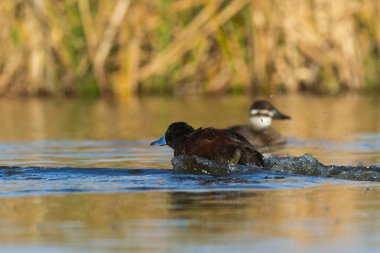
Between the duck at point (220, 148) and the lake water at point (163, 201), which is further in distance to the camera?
the duck at point (220, 148)

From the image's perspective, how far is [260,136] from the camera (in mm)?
11695

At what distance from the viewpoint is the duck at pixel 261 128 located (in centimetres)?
1138

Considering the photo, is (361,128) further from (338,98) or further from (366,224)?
(366,224)

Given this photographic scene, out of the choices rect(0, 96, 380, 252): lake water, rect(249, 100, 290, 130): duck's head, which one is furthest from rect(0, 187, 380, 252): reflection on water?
rect(249, 100, 290, 130): duck's head

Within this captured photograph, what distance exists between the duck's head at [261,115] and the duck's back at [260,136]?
41 centimetres

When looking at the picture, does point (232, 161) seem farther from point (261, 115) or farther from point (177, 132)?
point (261, 115)

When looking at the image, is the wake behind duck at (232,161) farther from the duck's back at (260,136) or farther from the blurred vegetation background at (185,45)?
the blurred vegetation background at (185,45)

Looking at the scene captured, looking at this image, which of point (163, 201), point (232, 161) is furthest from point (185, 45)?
point (163, 201)

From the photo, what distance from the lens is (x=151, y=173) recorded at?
7.69m

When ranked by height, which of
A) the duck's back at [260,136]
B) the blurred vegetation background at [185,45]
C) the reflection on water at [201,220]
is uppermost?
the blurred vegetation background at [185,45]

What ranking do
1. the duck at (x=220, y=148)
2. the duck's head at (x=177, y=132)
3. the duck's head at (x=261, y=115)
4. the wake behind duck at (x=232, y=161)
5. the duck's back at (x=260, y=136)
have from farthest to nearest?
the duck's head at (x=261, y=115) < the duck's back at (x=260, y=136) < the duck's head at (x=177, y=132) < the duck at (x=220, y=148) < the wake behind duck at (x=232, y=161)

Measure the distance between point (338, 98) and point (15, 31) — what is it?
18.2 feet

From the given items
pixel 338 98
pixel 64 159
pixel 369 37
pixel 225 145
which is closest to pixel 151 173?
pixel 225 145

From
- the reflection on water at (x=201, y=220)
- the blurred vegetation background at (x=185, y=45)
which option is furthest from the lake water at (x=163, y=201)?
the blurred vegetation background at (x=185, y=45)
